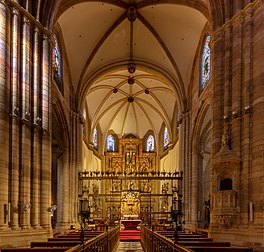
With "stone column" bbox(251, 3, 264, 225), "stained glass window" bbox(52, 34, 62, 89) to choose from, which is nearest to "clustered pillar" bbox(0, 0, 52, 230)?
"stained glass window" bbox(52, 34, 62, 89)

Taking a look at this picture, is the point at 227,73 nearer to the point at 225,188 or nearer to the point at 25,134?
the point at 225,188

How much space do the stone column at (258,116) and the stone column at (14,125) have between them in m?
8.71

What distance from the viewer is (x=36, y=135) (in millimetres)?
15922

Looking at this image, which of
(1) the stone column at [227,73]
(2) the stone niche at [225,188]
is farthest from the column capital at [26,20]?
(2) the stone niche at [225,188]

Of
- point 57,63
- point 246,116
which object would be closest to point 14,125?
point 246,116

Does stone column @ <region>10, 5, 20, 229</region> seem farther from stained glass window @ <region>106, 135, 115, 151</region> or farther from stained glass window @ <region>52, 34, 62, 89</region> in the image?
stained glass window @ <region>106, 135, 115, 151</region>

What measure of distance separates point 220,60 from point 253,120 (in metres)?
3.64

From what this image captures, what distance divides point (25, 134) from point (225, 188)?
8.25 m

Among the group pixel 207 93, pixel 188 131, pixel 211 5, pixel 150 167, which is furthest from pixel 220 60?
pixel 150 167

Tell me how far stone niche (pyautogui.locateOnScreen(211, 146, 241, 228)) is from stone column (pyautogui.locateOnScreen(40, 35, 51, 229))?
7.00m

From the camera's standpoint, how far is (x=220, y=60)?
16.9 meters

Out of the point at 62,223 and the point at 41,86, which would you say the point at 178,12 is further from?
the point at 62,223

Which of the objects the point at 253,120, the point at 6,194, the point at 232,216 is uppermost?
the point at 253,120

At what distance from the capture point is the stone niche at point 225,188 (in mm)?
14810
